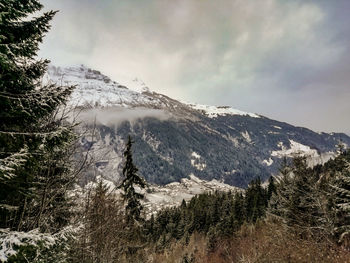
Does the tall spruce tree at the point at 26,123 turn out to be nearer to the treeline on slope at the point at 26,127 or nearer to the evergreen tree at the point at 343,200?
the treeline on slope at the point at 26,127

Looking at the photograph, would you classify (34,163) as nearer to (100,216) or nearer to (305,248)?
(100,216)

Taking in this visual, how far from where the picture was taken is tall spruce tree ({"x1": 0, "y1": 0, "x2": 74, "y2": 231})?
17.4 ft

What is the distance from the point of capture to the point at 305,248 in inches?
440

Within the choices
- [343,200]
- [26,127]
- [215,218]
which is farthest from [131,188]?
[215,218]

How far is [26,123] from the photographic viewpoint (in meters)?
6.14

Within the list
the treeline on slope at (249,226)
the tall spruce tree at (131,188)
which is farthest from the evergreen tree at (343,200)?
the tall spruce tree at (131,188)

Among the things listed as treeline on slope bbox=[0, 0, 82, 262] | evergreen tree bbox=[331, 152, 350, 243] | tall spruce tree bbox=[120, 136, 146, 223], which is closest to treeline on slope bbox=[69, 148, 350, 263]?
evergreen tree bbox=[331, 152, 350, 243]

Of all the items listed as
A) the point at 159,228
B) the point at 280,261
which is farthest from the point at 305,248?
the point at 159,228

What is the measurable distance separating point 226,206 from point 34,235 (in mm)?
76660

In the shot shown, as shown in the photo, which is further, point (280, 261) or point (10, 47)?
point (280, 261)

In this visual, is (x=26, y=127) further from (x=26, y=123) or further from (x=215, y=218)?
(x=215, y=218)

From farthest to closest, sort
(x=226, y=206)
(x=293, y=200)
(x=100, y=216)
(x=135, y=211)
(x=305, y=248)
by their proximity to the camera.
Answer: (x=226, y=206) → (x=293, y=200) → (x=135, y=211) → (x=305, y=248) → (x=100, y=216)

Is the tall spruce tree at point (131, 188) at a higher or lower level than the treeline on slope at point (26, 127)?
lower

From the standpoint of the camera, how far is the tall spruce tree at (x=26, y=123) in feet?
17.4
